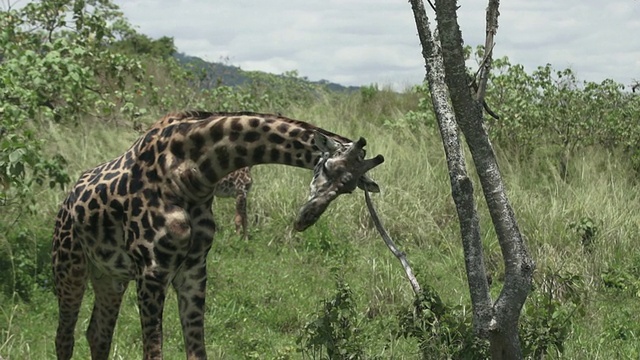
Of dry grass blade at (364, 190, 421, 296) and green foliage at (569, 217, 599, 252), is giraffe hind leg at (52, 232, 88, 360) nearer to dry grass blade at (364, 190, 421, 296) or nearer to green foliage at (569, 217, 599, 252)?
dry grass blade at (364, 190, 421, 296)

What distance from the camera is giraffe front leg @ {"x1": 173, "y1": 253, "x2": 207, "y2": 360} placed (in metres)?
4.92

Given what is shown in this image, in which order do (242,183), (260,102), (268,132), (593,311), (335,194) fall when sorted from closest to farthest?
(335,194) → (268,132) → (593,311) → (242,183) → (260,102)

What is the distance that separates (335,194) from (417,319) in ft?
5.45

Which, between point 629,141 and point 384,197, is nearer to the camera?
point 384,197

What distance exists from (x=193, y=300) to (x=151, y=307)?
0.28 metres

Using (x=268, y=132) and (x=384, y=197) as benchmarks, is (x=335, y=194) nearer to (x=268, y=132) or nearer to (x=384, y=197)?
(x=268, y=132)

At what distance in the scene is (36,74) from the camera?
8094 millimetres

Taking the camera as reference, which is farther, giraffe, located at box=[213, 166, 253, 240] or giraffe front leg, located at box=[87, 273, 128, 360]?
giraffe, located at box=[213, 166, 253, 240]

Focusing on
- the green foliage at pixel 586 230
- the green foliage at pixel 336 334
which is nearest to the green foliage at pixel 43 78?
the green foliage at pixel 336 334

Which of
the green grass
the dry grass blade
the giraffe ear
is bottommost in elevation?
the green grass

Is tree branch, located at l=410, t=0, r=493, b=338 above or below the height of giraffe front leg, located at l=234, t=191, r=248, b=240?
above

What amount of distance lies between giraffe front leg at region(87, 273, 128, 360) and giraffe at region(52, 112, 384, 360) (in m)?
0.25

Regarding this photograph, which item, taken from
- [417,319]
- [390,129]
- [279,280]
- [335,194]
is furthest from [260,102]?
[335,194]

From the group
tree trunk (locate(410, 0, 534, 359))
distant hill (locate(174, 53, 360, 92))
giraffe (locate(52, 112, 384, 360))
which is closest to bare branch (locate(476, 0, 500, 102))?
tree trunk (locate(410, 0, 534, 359))
